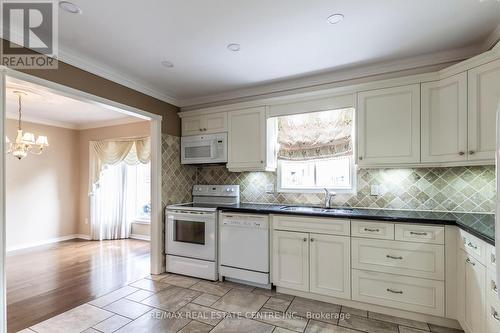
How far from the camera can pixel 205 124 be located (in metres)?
3.68

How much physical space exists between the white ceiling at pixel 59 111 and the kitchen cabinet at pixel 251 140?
5.95ft

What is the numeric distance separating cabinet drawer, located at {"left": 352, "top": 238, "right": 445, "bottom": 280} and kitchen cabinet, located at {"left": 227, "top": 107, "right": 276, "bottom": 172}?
58.0 inches

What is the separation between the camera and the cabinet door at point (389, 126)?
2514 mm

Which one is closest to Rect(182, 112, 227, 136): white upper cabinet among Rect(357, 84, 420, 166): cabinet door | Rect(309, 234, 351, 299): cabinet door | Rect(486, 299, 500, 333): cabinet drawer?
Rect(357, 84, 420, 166): cabinet door

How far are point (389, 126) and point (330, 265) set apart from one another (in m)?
1.58

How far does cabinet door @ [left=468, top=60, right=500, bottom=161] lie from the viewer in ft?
6.73

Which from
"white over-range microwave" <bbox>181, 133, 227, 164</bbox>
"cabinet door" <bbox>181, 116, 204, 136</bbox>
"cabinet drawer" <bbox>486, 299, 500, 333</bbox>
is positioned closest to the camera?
"cabinet drawer" <bbox>486, 299, 500, 333</bbox>

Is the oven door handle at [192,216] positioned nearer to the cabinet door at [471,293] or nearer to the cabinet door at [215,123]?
the cabinet door at [215,123]

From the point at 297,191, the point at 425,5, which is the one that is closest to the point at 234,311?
the point at 297,191

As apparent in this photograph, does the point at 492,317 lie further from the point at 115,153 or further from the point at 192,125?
the point at 115,153

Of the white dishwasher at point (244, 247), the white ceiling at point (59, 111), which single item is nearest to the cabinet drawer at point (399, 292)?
the white dishwasher at point (244, 247)

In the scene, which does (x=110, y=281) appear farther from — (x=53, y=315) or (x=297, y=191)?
(x=297, y=191)

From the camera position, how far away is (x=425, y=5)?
179cm

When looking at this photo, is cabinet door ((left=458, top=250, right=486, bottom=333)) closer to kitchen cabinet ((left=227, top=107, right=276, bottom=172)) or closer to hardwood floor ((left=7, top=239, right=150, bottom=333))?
kitchen cabinet ((left=227, top=107, right=276, bottom=172))
